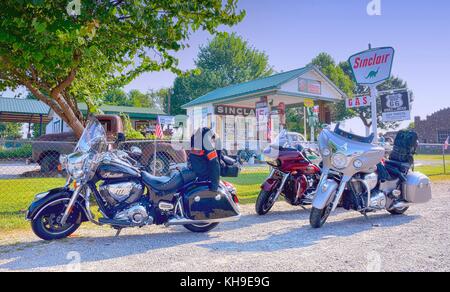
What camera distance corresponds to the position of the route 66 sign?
31.1 ft

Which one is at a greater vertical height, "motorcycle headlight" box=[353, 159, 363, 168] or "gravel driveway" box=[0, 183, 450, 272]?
"motorcycle headlight" box=[353, 159, 363, 168]

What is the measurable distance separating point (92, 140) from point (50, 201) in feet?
3.10

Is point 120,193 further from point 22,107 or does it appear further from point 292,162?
point 22,107

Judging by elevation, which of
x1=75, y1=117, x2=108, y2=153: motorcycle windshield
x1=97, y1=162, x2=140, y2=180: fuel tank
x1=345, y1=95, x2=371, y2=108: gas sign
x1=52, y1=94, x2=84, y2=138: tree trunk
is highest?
x1=345, y1=95, x2=371, y2=108: gas sign

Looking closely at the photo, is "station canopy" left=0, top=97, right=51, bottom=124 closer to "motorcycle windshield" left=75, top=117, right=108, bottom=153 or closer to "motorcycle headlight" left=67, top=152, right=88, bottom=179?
"motorcycle windshield" left=75, top=117, right=108, bottom=153

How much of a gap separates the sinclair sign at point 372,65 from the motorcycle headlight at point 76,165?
331 inches

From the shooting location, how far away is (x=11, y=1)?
5.57 m

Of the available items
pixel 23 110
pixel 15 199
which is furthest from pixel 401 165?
pixel 23 110

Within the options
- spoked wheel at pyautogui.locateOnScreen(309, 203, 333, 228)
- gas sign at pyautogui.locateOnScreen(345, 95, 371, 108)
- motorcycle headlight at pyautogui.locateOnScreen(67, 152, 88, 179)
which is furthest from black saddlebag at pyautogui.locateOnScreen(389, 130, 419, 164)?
motorcycle headlight at pyautogui.locateOnScreen(67, 152, 88, 179)

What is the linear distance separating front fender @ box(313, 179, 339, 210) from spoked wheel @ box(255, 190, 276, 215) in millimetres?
1426

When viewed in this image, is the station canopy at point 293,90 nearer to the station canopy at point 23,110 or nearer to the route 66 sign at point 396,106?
the route 66 sign at point 396,106

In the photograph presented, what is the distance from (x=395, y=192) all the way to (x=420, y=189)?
501 mm
